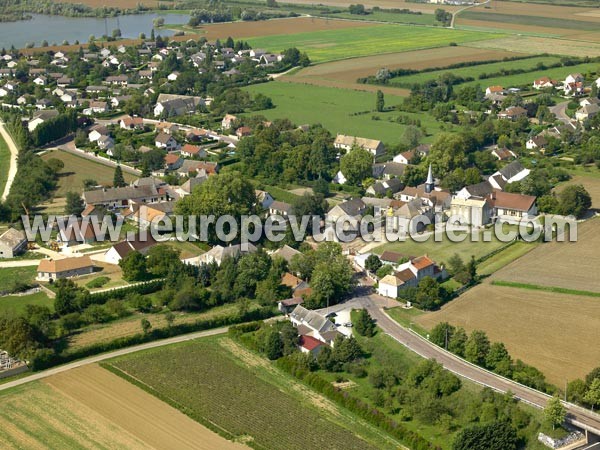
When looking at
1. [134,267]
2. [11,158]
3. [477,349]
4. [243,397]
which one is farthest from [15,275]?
[11,158]

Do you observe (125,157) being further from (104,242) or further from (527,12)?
(527,12)

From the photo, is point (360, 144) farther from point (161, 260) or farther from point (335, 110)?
point (161, 260)

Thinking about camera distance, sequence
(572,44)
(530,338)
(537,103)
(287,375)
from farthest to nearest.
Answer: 1. (572,44)
2. (537,103)
3. (530,338)
4. (287,375)

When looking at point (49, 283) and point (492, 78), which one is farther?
point (492, 78)

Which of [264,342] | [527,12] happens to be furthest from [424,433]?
[527,12]

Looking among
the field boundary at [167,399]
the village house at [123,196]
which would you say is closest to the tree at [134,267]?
the field boundary at [167,399]

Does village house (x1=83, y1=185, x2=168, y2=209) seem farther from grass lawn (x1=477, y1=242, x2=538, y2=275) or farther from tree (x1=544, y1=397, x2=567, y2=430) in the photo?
tree (x1=544, y1=397, x2=567, y2=430)
